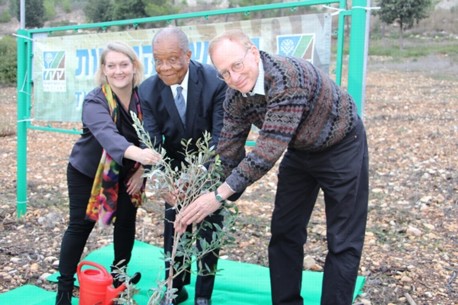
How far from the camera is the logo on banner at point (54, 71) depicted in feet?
14.3

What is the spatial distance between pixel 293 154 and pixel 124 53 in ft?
3.36

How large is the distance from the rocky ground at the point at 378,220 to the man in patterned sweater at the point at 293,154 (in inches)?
16.2

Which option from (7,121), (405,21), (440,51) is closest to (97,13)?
(405,21)

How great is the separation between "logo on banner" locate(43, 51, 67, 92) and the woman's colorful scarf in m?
1.72

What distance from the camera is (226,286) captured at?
3.38m

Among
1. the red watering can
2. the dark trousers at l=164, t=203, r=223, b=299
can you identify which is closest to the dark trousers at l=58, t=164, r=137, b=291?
the red watering can

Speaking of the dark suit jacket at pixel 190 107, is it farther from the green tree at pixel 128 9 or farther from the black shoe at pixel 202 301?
the green tree at pixel 128 9

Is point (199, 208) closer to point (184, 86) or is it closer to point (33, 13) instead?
point (184, 86)

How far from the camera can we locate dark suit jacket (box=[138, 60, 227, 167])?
2650 millimetres

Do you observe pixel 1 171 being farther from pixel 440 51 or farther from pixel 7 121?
pixel 440 51

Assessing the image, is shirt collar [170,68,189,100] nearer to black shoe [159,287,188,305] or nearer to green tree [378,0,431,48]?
black shoe [159,287,188,305]

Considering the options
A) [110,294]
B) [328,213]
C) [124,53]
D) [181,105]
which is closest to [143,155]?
[181,105]

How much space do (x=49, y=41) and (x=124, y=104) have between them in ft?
6.48

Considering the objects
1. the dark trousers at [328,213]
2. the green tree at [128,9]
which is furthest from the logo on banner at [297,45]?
the green tree at [128,9]
